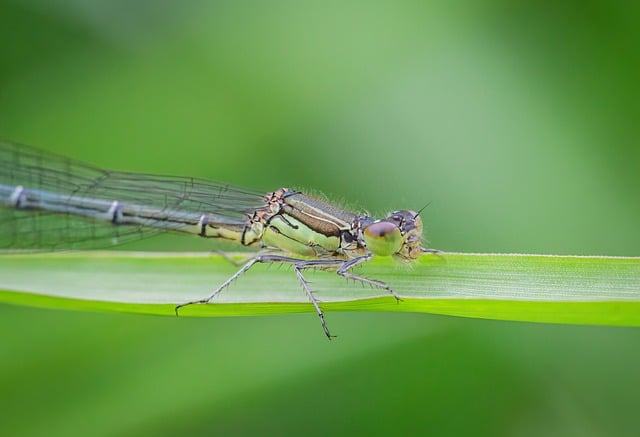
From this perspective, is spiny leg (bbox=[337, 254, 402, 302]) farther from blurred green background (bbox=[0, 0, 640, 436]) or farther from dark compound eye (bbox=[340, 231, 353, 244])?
blurred green background (bbox=[0, 0, 640, 436])

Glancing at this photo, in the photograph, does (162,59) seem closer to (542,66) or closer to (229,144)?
(229,144)

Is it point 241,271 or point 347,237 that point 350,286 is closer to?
point 241,271


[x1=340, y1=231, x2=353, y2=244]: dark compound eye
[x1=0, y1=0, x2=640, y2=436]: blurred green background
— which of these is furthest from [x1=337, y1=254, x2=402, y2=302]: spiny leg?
[x1=0, y1=0, x2=640, y2=436]: blurred green background

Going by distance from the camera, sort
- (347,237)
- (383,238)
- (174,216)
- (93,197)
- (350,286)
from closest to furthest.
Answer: (350,286)
(383,238)
(347,237)
(174,216)
(93,197)

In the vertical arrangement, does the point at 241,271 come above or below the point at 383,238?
below

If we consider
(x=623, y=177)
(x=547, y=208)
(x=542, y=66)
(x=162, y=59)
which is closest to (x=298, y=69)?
(x=162, y=59)

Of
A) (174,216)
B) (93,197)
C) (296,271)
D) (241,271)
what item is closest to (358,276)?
(296,271)

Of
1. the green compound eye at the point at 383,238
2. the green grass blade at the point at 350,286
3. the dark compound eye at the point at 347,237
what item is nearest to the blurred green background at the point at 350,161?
the dark compound eye at the point at 347,237
